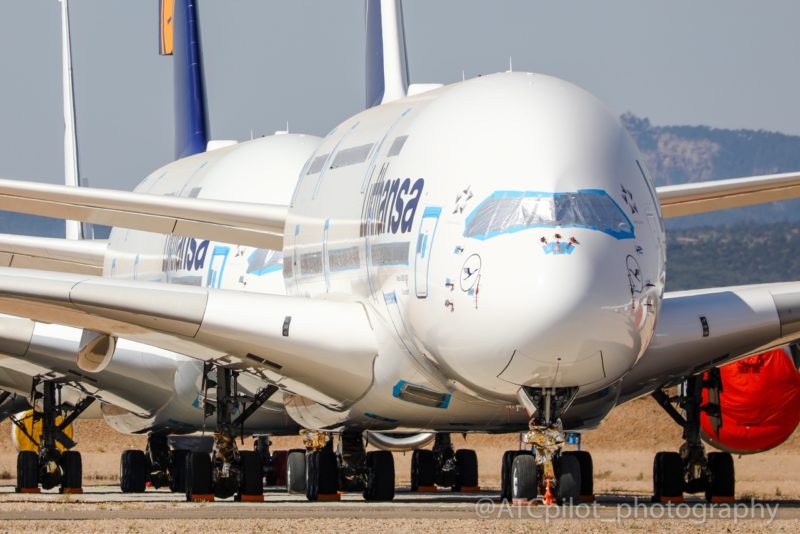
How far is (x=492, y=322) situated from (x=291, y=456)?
10.9 m

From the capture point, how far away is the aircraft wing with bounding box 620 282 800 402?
768 inches

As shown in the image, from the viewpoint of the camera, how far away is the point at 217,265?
24.5m

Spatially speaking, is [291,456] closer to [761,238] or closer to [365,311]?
[365,311]

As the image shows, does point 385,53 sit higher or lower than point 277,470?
higher

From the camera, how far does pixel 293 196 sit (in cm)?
2262

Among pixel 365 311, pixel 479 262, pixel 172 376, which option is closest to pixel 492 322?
pixel 479 262

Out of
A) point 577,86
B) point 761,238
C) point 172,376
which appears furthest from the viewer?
point 761,238

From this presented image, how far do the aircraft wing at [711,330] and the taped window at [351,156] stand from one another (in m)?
3.75

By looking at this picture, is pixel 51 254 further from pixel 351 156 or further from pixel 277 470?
pixel 351 156

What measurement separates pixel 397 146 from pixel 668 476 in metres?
5.12

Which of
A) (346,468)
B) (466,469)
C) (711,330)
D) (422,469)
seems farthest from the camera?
(466,469)

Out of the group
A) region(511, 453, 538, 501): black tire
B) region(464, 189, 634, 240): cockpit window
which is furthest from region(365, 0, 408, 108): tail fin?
region(511, 453, 538, 501): black tire

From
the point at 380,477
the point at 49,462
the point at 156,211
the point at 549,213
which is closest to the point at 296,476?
the point at 49,462

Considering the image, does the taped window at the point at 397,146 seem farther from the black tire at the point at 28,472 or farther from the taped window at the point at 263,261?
the black tire at the point at 28,472
